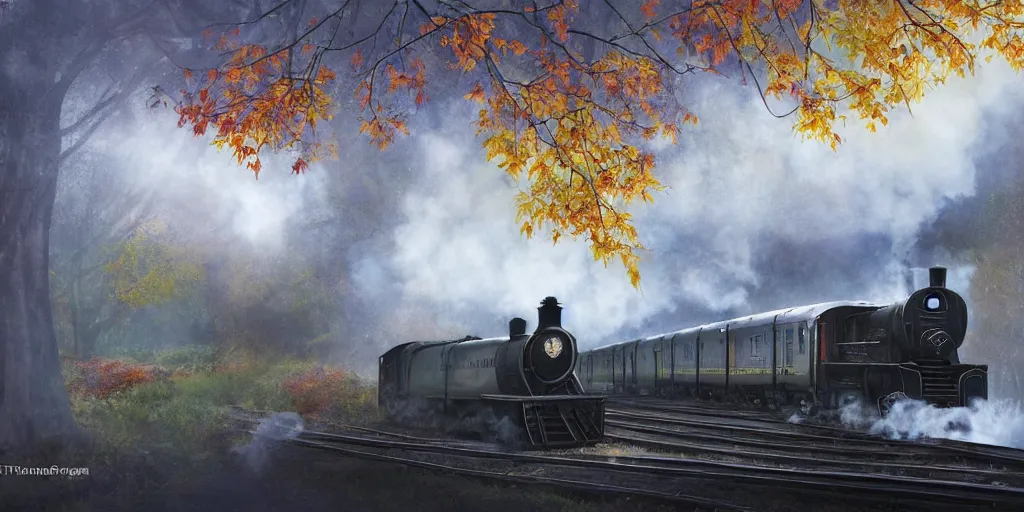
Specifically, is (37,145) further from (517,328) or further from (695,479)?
(695,479)

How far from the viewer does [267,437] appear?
14.1 meters

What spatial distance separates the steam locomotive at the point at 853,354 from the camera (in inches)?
602

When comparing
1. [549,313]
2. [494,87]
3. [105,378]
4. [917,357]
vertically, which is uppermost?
[494,87]

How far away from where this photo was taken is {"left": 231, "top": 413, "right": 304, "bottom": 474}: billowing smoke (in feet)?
37.8

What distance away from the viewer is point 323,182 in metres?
38.4

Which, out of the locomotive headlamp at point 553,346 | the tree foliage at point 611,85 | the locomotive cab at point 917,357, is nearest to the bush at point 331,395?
the locomotive headlamp at point 553,346

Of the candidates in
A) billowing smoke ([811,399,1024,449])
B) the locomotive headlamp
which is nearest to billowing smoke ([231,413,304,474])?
the locomotive headlamp

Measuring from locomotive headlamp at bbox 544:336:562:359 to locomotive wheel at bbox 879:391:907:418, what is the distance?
20.4 ft

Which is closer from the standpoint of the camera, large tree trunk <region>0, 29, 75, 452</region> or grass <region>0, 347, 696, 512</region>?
grass <region>0, 347, 696, 512</region>

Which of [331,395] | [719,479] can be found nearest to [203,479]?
[719,479]

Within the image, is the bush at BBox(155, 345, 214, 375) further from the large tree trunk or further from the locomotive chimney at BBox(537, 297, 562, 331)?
the locomotive chimney at BBox(537, 297, 562, 331)

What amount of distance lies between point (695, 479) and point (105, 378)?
16.6 m

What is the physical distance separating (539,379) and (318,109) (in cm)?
702

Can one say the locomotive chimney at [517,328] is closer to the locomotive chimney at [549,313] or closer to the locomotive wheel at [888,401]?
the locomotive chimney at [549,313]
